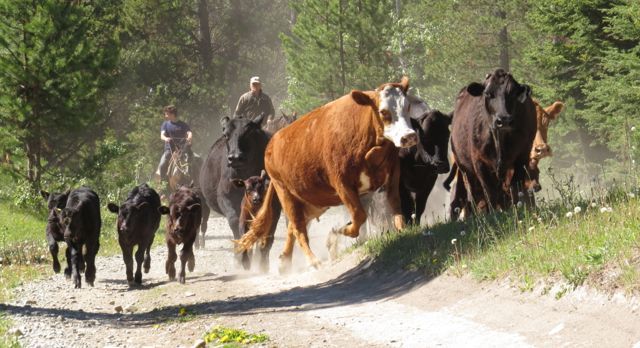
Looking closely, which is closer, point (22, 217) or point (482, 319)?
point (482, 319)

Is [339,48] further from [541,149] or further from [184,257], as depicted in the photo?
[184,257]

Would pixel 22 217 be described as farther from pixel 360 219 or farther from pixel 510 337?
pixel 510 337

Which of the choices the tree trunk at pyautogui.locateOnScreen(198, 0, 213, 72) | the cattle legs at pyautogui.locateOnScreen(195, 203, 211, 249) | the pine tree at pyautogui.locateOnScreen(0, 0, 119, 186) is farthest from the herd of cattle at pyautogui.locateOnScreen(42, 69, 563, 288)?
the tree trunk at pyautogui.locateOnScreen(198, 0, 213, 72)

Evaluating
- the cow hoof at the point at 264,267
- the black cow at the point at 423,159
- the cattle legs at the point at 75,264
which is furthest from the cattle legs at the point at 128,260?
the black cow at the point at 423,159

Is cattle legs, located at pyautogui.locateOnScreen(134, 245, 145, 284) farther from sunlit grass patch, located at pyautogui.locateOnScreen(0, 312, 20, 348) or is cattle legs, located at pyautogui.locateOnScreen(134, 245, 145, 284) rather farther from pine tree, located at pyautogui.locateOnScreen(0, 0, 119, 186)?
pine tree, located at pyautogui.locateOnScreen(0, 0, 119, 186)

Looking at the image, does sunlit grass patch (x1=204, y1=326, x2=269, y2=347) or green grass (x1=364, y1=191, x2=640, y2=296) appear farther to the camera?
sunlit grass patch (x1=204, y1=326, x2=269, y2=347)

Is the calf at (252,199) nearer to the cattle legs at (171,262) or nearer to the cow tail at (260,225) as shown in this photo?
the cow tail at (260,225)

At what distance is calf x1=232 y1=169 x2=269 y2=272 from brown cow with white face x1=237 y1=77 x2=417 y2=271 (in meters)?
1.43

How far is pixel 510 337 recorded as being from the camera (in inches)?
314

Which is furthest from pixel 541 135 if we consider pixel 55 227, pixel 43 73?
pixel 43 73

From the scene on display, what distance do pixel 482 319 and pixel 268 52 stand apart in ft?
173

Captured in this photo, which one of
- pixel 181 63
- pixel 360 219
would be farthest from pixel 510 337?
pixel 181 63

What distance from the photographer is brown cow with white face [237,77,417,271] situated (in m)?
12.3

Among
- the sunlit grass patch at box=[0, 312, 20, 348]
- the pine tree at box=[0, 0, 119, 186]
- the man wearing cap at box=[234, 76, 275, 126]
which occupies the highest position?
the pine tree at box=[0, 0, 119, 186]
